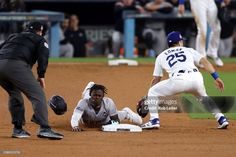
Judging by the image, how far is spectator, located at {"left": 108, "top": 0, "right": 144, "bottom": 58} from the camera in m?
21.0

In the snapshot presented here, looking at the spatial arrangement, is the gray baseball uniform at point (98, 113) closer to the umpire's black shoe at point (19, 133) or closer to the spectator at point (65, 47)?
the umpire's black shoe at point (19, 133)

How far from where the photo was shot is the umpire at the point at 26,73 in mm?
10172

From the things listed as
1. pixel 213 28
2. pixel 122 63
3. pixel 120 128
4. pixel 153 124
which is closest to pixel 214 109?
pixel 153 124

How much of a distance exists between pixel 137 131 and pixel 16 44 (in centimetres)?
214

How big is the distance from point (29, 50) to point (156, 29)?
11203mm

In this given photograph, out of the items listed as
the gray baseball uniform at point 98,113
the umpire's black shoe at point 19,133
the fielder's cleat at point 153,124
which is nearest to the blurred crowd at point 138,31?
the gray baseball uniform at point 98,113

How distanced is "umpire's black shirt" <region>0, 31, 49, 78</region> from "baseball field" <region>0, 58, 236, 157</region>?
39.6 inches

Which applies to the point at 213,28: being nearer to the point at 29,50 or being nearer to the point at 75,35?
the point at 75,35

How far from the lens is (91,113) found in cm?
1134

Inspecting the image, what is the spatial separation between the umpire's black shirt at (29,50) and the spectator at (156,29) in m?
10.8

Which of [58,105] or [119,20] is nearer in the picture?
[58,105]

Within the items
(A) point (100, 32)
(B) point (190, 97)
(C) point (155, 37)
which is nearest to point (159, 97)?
(B) point (190, 97)

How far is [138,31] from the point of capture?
2167 centimetres

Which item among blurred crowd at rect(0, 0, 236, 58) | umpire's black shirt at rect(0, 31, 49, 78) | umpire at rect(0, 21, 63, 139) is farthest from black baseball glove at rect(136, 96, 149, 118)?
blurred crowd at rect(0, 0, 236, 58)
